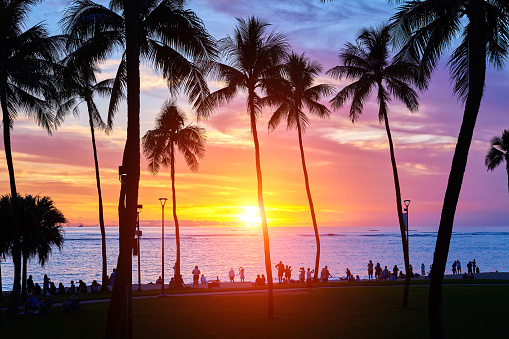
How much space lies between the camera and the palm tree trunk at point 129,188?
46.1 ft

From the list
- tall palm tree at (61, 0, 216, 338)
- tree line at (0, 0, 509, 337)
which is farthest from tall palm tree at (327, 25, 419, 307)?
tall palm tree at (61, 0, 216, 338)

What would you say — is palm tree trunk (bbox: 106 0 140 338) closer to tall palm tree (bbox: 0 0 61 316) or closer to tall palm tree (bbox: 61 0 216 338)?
tall palm tree (bbox: 61 0 216 338)

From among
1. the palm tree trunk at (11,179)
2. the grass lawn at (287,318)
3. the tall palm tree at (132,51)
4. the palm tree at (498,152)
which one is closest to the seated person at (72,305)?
the grass lawn at (287,318)

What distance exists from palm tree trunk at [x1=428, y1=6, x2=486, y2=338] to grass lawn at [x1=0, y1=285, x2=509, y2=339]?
17.0ft

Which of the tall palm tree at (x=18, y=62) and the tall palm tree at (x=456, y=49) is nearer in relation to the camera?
the tall palm tree at (x=456, y=49)

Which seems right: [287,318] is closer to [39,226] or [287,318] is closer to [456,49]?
[456,49]

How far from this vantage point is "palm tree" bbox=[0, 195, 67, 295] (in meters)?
33.5

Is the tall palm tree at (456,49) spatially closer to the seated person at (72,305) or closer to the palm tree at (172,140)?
the seated person at (72,305)

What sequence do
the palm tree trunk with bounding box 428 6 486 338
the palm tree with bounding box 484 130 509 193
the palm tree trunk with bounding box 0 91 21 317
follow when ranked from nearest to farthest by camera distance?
the palm tree trunk with bounding box 428 6 486 338 < the palm tree trunk with bounding box 0 91 21 317 < the palm tree with bounding box 484 130 509 193

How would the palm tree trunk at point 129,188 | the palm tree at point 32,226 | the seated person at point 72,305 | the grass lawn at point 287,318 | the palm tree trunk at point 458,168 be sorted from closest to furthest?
the palm tree trunk at point 458,168
the palm tree trunk at point 129,188
the grass lawn at point 287,318
the seated person at point 72,305
the palm tree at point 32,226

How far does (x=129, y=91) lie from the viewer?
585 inches

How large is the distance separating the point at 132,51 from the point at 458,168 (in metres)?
9.45

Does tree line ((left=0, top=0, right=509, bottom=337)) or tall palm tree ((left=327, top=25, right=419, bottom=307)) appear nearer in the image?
tree line ((left=0, top=0, right=509, bottom=337))

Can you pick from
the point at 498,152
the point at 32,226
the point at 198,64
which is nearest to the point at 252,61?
the point at 198,64
